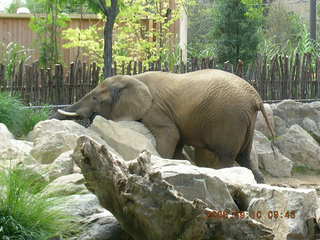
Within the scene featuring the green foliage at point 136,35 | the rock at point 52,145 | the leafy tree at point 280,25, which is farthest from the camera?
the leafy tree at point 280,25

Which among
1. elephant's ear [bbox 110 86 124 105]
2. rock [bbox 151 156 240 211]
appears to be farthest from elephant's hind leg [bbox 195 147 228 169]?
rock [bbox 151 156 240 211]

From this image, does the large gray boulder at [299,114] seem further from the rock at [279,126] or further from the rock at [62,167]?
the rock at [62,167]

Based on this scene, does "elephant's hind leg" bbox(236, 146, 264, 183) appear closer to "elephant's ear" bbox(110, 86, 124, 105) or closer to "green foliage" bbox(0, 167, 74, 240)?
"elephant's ear" bbox(110, 86, 124, 105)

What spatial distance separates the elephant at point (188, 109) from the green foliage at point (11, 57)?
1831 mm

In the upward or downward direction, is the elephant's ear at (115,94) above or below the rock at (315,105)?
above

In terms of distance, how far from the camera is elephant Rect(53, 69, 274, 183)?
9.11 metres


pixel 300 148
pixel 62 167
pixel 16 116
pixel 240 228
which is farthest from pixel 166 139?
pixel 240 228

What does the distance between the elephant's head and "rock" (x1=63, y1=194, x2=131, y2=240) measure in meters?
4.24

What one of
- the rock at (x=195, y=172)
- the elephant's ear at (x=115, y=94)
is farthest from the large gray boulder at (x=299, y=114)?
the rock at (x=195, y=172)

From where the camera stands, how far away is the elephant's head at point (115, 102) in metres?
9.46

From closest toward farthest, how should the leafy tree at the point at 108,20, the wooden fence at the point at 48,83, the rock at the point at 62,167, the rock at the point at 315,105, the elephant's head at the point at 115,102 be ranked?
the rock at the point at 62,167
the elephant's head at the point at 115,102
the wooden fence at the point at 48,83
the leafy tree at the point at 108,20
the rock at the point at 315,105

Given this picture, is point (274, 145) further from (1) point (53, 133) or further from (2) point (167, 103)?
(1) point (53, 133)

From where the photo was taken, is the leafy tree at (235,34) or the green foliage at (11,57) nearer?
the green foliage at (11,57)

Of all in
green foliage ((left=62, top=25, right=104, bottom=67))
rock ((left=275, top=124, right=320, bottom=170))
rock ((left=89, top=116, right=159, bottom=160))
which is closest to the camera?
rock ((left=89, top=116, right=159, bottom=160))
